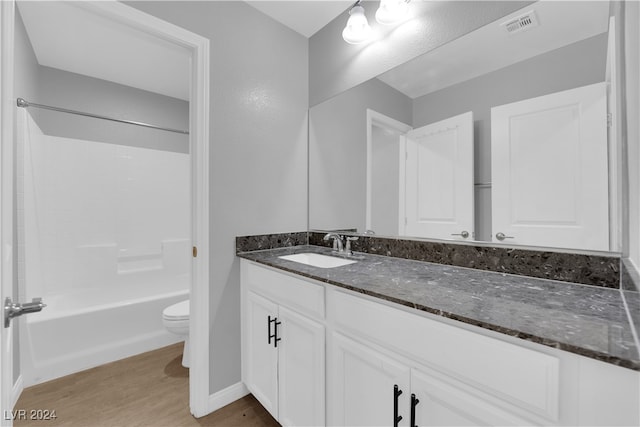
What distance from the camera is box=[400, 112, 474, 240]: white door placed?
4.28 ft

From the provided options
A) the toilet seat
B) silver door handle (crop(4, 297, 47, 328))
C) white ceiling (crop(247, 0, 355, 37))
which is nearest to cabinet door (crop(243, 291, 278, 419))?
the toilet seat

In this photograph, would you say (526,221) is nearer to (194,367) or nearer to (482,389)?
(482,389)

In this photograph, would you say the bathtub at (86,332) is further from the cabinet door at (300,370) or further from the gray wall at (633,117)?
the gray wall at (633,117)

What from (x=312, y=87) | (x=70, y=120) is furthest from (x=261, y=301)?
(x=70, y=120)

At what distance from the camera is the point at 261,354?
4.94ft

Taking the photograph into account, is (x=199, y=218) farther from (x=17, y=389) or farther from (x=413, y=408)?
(x=17, y=389)

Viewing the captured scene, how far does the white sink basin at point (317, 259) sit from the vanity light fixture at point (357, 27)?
1.31m

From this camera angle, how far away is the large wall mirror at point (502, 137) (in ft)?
3.18

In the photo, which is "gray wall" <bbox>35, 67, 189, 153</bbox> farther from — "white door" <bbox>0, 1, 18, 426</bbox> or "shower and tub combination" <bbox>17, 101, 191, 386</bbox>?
"white door" <bbox>0, 1, 18, 426</bbox>

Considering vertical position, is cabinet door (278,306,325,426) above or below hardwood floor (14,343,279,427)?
above

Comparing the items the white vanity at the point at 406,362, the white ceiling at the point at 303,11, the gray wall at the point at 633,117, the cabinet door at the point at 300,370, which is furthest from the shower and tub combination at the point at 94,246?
the gray wall at the point at 633,117

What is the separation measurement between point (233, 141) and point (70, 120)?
1.92 m

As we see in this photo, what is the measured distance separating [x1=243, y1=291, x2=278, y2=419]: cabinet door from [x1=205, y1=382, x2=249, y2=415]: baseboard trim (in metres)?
0.09

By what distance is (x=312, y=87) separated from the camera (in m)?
2.07
